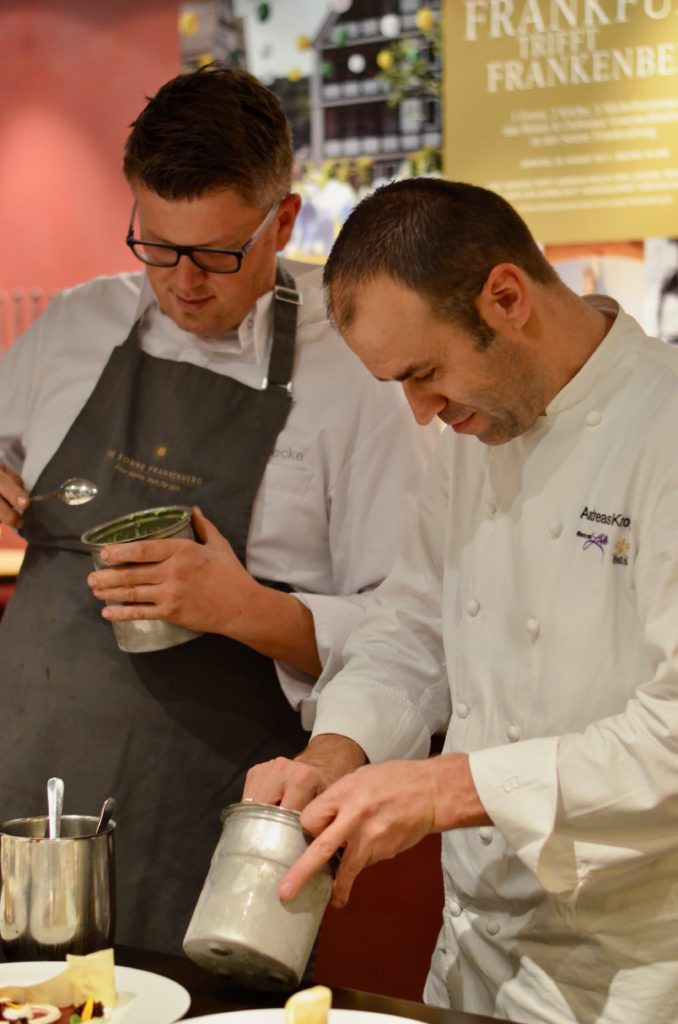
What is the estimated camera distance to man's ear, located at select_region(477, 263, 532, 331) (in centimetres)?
139

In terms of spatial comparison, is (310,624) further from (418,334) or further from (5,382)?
(5,382)

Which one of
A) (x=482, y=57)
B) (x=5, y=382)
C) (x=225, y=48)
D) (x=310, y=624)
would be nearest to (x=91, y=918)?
(x=310, y=624)

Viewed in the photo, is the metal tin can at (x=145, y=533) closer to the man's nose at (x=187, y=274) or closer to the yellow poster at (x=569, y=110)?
the man's nose at (x=187, y=274)

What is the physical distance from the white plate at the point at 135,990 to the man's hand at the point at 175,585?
552 mm

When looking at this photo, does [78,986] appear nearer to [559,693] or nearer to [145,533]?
[559,693]

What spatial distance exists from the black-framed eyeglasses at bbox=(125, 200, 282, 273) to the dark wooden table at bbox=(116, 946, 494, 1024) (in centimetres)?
92

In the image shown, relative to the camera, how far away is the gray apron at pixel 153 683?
1857mm

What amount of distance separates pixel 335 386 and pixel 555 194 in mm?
2480

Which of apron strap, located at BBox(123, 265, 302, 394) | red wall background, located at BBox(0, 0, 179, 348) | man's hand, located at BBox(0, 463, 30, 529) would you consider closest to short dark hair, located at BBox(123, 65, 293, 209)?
apron strap, located at BBox(123, 265, 302, 394)

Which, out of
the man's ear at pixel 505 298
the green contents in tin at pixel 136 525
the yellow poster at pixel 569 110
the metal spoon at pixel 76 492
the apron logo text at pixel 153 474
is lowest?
the green contents in tin at pixel 136 525

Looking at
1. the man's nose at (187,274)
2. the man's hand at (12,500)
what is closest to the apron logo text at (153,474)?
the man's hand at (12,500)

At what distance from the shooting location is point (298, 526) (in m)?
1.89

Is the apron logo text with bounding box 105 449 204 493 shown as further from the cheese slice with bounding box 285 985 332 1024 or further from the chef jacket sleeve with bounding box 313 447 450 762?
the cheese slice with bounding box 285 985 332 1024

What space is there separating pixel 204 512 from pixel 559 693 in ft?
2.17
